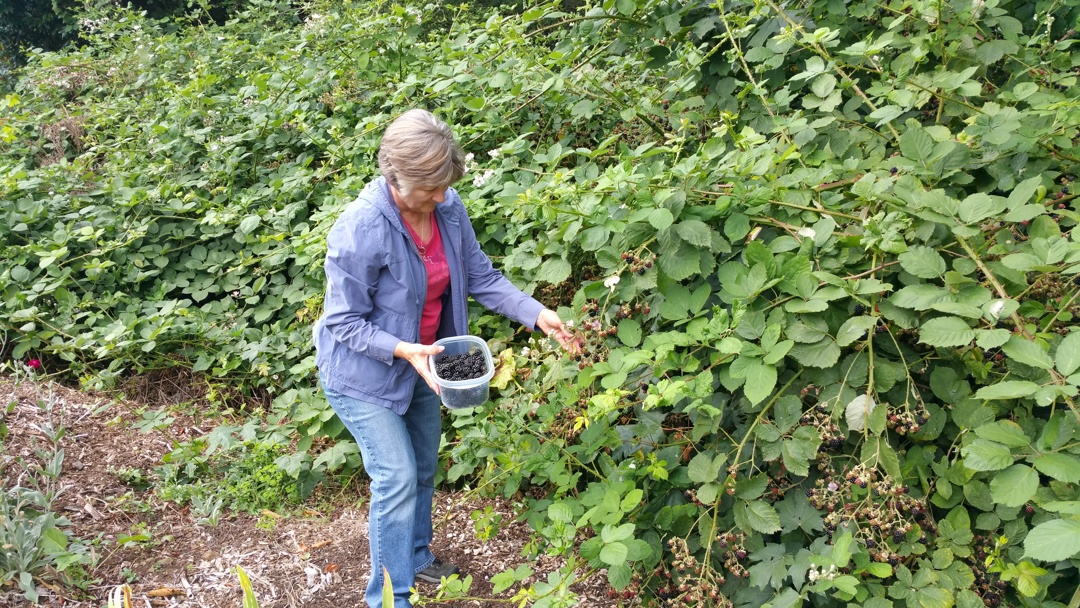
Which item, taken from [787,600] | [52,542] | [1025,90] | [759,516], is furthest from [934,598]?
[52,542]

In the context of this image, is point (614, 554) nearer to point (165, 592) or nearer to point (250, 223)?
point (165, 592)

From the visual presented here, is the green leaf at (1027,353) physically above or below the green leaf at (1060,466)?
above

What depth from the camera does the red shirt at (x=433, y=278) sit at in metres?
2.50

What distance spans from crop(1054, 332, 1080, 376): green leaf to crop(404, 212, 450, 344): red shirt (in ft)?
5.61

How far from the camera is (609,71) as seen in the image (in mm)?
4523

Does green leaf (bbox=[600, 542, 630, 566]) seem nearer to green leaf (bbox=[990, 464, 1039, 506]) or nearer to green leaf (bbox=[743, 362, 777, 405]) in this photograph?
green leaf (bbox=[743, 362, 777, 405])

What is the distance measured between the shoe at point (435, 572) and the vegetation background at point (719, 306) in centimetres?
35

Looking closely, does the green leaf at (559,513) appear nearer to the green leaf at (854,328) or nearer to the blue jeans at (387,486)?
the blue jeans at (387,486)

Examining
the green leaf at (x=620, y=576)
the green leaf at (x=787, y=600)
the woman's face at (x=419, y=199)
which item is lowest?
the green leaf at (x=787, y=600)

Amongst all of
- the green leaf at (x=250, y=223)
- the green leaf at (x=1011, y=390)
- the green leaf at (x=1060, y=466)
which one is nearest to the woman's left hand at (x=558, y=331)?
the green leaf at (x=1011, y=390)

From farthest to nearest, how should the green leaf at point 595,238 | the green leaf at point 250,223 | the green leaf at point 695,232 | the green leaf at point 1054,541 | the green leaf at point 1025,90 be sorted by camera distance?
the green leaf at point 250,223 → the green leaf at point 1025,90 → the green leaf at point 595,238 → the green leaf at point 695,232 → the green leaf at point 1054,541

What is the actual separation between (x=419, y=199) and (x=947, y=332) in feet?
4.89

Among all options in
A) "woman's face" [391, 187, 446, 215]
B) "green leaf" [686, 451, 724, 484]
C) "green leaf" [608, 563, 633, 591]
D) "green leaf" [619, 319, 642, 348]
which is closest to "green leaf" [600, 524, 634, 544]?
"green leaf" [608, 563, 633, 591]

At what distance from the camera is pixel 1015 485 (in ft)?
6.03
